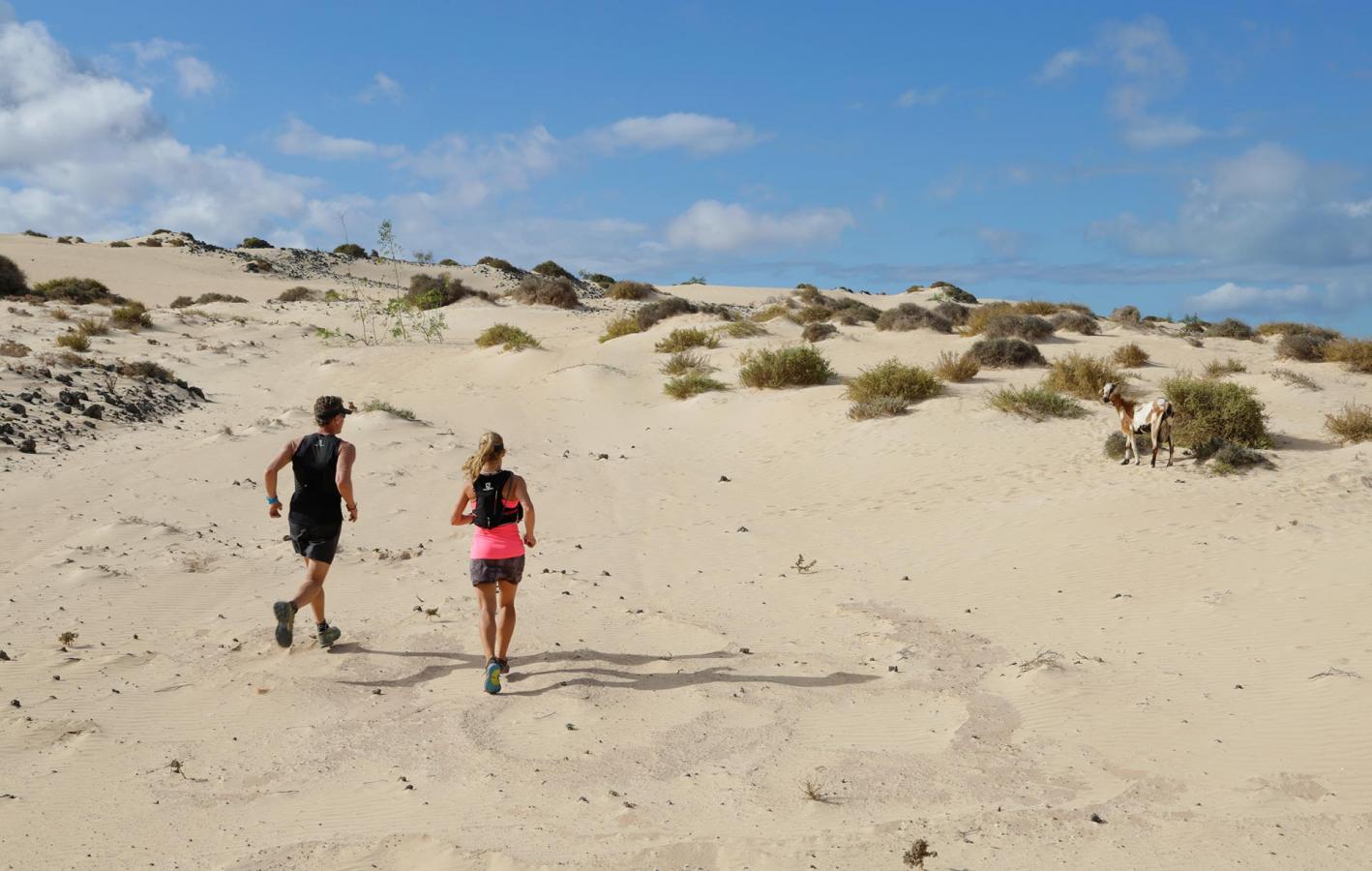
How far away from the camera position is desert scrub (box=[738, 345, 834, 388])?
18641 millimetres

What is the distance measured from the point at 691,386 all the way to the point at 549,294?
60.4ft

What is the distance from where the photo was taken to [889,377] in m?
16.5

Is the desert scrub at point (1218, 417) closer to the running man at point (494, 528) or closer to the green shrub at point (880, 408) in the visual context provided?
the green shrub at point (880, 408)

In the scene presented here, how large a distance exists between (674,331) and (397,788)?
19.6 meters

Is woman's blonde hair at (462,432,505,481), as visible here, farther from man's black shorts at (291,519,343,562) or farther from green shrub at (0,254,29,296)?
green shrub at (0,254,29,296)

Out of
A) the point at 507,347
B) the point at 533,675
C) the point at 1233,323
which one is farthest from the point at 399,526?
the point at 1233,323

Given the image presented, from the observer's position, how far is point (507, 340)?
2477 cm

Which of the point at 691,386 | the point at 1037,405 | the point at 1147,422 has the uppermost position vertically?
the point at 691,386

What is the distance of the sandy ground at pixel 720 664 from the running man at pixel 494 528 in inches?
17.4

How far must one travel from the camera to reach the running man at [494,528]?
19.9ft

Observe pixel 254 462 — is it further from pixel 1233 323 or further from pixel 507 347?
pixel 1233 323

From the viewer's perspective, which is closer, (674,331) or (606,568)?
(606,568)

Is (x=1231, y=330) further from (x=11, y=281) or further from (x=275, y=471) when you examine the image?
(x=11, y=281)

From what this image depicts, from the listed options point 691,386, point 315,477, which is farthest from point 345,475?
point 691,386
